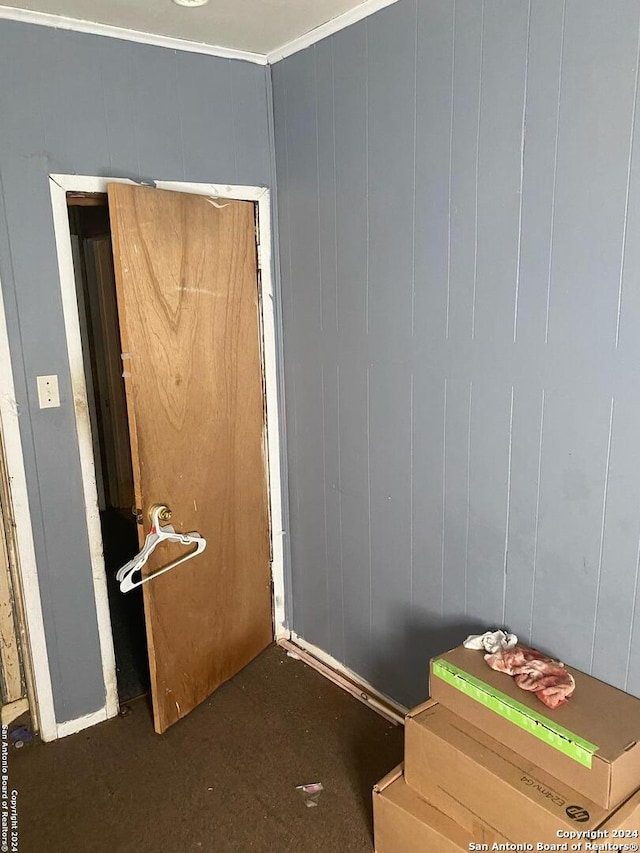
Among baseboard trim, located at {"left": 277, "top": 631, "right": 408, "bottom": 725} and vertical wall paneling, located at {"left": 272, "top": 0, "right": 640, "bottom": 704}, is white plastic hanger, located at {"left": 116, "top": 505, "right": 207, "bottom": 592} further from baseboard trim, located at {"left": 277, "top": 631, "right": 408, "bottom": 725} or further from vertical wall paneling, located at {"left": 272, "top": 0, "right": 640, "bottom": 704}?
baseboard trim, located at {"left": 277, "top": 631, "right": 408, "bottom": 725}

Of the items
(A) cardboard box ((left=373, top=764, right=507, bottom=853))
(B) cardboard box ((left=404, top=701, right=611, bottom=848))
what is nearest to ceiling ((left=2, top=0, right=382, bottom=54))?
(B) cardboard box ((left=404, top=701, right=611, bottom=848))

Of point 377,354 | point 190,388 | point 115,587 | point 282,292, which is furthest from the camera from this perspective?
point 115,587

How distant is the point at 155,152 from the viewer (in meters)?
2.39

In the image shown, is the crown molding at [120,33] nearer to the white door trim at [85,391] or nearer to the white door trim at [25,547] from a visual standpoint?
the white door trim at [85,391]

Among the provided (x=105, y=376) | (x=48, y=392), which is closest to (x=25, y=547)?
(x=48, y=392)

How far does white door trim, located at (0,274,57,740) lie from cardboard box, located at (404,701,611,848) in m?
1.37

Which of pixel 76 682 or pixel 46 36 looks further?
pixel 76 682

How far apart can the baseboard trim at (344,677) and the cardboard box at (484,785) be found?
2.25 feet

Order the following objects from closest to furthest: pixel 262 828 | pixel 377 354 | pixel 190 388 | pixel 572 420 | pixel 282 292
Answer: pixel 572 420, pixel 262 828, pixel 377 354, pixel 190 388, pixel 282 292

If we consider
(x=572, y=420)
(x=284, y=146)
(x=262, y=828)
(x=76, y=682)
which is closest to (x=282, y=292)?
(x=284, y=146)

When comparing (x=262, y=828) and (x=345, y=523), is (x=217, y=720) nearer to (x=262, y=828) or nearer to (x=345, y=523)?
(x=262, y=828)

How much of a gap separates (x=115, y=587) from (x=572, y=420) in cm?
274

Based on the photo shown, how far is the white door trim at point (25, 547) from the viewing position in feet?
7.25

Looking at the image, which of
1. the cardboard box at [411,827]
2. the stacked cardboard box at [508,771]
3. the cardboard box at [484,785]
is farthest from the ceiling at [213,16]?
the cardboard box at [411,827]
